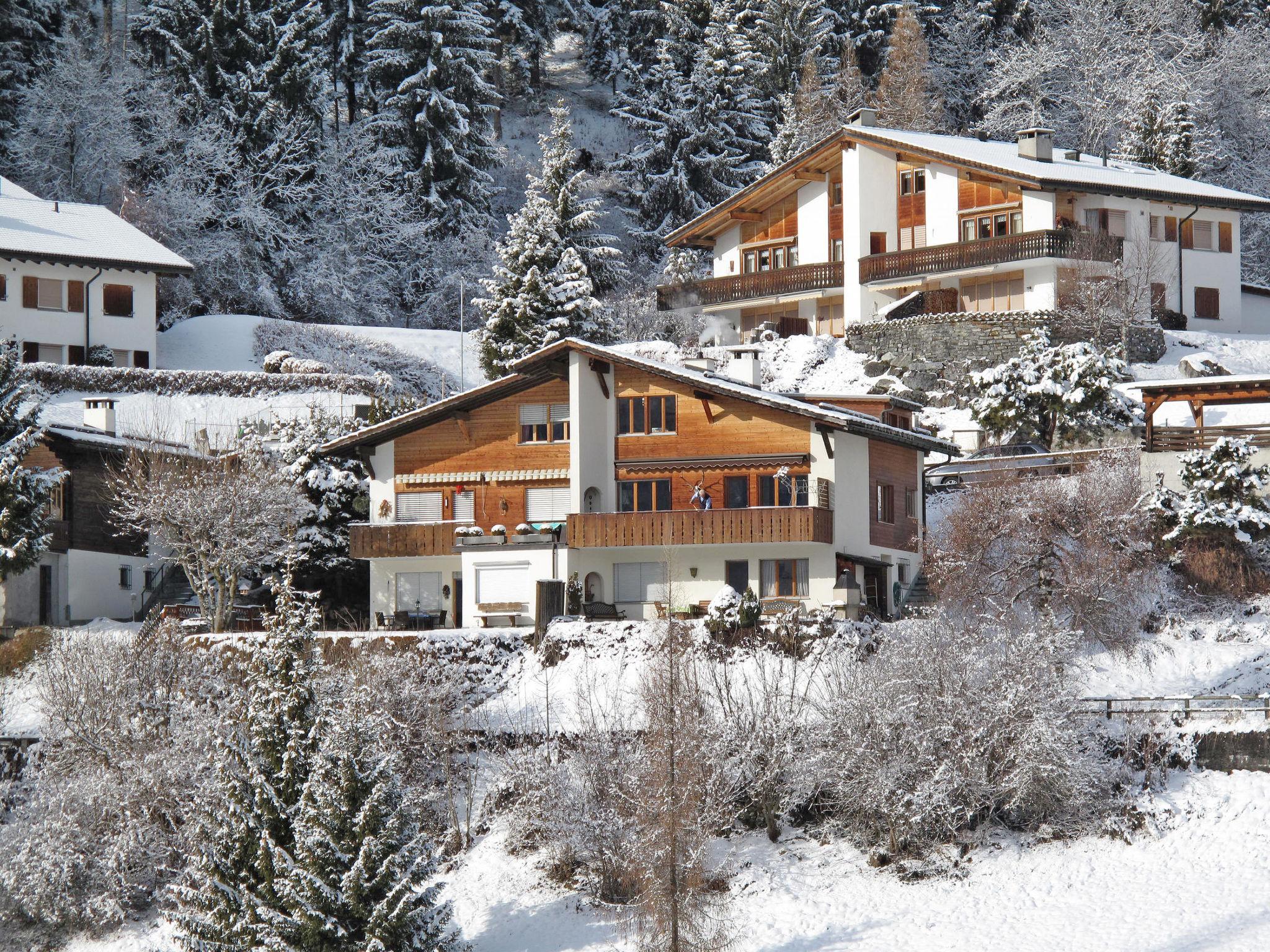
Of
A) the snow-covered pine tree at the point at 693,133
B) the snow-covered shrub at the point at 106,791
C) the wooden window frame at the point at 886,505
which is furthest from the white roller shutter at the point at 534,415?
the snow-covered pine tree at the point at 693,133

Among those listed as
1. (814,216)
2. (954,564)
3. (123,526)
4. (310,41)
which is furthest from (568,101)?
(954,564)

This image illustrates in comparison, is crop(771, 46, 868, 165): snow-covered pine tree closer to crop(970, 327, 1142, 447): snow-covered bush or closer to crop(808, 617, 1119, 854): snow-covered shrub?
crop(970, 327, 1142, 447): snow-covered bush

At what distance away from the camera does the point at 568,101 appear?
10588 cm

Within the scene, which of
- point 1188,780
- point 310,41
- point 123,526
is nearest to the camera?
point 1188,780

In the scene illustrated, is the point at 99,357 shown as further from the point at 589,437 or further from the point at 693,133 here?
the point at 693,133

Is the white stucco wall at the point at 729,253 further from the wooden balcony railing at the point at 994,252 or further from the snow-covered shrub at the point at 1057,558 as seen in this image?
the snow-covered shrub at the point at 1057,558

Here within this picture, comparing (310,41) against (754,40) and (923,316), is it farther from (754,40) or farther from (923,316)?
(923,316)

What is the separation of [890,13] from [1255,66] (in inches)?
717

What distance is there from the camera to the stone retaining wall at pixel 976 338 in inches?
2510

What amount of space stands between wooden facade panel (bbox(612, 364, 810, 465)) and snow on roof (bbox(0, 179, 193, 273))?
27285 mm

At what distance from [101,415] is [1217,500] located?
3233cm

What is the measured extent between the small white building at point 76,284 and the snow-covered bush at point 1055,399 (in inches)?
1264

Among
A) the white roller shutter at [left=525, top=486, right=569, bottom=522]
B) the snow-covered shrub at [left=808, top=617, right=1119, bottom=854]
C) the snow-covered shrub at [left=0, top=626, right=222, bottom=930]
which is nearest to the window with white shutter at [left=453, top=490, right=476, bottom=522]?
the white roller shutter at [left=525, top=486, right=569, bottom=522]

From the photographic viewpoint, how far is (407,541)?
48719 millimetres
